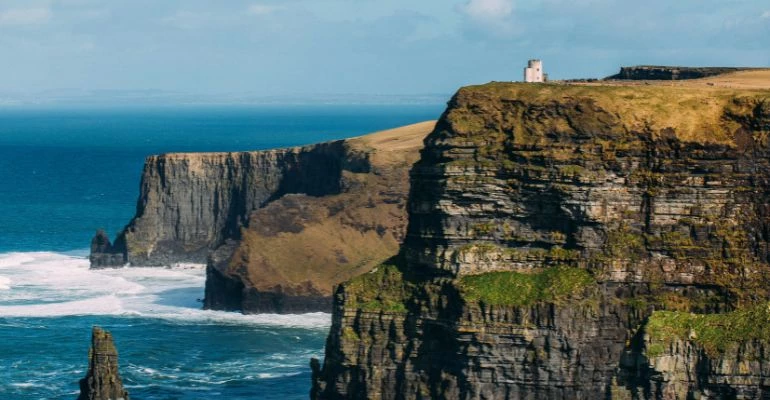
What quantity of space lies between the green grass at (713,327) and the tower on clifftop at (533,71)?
25708 mm

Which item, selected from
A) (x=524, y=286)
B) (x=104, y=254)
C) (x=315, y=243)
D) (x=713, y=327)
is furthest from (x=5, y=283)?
(x=713, y=327)

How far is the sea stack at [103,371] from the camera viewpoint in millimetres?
112875

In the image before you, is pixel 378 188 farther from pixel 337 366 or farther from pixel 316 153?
pixel 337 366

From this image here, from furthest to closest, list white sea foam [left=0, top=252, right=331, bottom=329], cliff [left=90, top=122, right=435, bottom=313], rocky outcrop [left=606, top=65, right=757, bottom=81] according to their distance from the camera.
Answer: cliff [left=90, top=122, right=435, bottom=313] → white sea foam [left=0, top=252, right=331, bottom=329] → rocky outcrop [left=606, top=65, right=757, bottom=81]

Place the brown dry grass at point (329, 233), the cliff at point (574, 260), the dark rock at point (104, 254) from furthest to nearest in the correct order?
the dark rock at point (104, 254)
the brown dry grass at point (329, 233)
the cliff at point (574, 260)

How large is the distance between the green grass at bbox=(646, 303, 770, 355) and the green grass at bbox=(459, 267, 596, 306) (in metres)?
4.64

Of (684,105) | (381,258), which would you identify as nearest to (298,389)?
(684,105)

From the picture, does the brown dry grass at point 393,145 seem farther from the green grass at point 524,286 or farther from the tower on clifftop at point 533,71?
the green grass at point 524,286

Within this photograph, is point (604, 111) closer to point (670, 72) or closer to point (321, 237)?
point (670, 72)

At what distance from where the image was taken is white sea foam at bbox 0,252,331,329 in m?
162

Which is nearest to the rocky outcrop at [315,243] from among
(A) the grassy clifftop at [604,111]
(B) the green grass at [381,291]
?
(B) the green grass at [381,291]

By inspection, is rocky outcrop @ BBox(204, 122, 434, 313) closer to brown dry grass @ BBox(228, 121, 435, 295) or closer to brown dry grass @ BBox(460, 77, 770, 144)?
brown dry grass @ BBox(228, 121, 435, 295)

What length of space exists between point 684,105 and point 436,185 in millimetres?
14661

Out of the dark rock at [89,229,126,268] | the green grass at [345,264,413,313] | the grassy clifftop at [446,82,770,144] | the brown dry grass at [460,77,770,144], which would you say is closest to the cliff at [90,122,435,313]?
the dark rock at [89,229,126,268]
